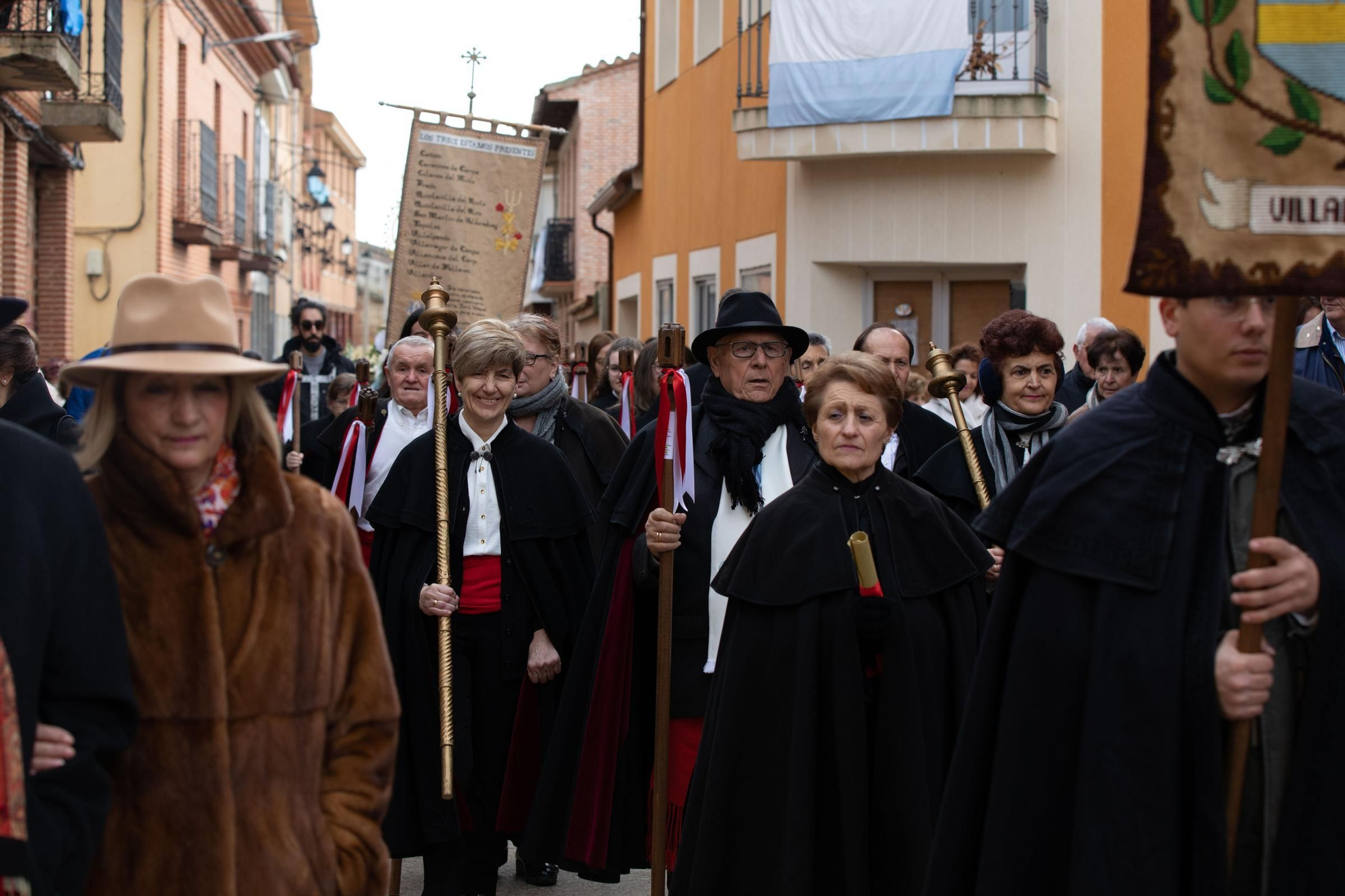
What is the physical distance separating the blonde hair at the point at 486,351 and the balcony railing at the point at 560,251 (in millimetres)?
31539

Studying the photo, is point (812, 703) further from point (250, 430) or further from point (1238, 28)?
point (1238, 28)

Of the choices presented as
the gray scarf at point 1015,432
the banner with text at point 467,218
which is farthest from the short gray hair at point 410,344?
the gray scarf at point 1015,432

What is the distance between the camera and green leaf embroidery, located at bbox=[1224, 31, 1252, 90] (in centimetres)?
289

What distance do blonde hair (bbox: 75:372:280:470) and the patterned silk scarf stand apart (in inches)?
1.4

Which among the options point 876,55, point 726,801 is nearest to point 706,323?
point 876,55

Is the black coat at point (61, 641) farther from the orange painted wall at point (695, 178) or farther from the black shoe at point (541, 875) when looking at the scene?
the orange painted wall at point (695, 178)

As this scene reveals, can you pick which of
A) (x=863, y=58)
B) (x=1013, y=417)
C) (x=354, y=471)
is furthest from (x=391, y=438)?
(x=863, y=58)

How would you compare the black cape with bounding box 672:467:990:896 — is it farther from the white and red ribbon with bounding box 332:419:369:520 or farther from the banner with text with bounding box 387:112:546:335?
the banner with text with bounding box 387:112:546:335

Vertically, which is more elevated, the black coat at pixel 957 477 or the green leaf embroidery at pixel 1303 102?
the green leaf embroidery at pixel 1303 102

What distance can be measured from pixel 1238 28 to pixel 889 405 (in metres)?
2.19

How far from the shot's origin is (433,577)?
6.13m

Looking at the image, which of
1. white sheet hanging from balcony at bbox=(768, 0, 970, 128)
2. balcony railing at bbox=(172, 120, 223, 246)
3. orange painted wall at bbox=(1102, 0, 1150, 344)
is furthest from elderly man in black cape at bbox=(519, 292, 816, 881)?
balcony railing at bbox=(172, 120, 223, 246)

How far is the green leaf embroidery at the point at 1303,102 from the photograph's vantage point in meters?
2.88

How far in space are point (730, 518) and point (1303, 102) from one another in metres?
3.03
